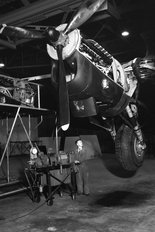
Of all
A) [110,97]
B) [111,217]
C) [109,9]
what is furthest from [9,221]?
[109,9]

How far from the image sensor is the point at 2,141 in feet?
63.7

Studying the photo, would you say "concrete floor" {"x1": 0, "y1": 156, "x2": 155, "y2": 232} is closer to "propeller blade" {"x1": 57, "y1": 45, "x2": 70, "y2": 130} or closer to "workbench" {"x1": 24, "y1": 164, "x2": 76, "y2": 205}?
"workbench" {"x1": 24, "y1": 164, "x2": 76, "y2": 205}

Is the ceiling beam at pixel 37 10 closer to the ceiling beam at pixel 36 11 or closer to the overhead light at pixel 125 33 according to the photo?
the ceiling beam at pixel 36 11

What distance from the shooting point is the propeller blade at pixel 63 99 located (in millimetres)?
4582

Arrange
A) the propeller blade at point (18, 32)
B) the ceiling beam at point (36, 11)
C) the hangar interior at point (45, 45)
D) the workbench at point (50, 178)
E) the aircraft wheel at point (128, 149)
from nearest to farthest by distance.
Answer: the propeller blade at point (18, 32)
the ceiling beam at point (36, 11)
the hangar interior at point (45, 45)
the workbench at point (50, 178)
the aircraft wheel at point (128, 149)

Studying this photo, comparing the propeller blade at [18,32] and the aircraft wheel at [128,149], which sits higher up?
the propeller blade at [18,32]

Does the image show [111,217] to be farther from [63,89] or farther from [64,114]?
[63,89]

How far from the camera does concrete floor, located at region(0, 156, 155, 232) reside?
16.1 feet

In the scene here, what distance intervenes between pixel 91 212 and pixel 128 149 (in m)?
1.90

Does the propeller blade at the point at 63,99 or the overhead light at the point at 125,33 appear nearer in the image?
the propeller blade at the point at 63,99

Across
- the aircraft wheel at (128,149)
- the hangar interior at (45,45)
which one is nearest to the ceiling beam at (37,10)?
the hangar interior at (45,45)

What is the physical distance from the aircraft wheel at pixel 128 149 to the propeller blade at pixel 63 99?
2696 mm

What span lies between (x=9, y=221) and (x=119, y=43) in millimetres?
7084

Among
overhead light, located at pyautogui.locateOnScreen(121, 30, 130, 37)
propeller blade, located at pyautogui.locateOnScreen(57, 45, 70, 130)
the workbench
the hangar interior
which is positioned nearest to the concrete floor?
the workbench
